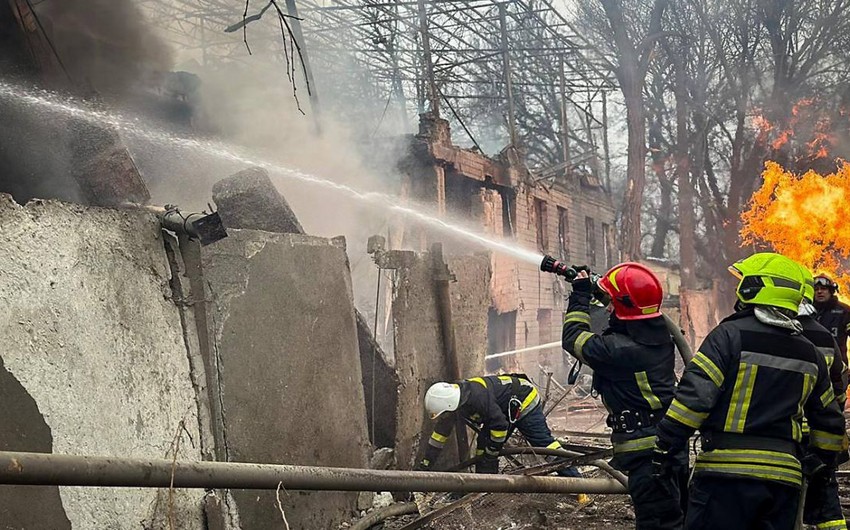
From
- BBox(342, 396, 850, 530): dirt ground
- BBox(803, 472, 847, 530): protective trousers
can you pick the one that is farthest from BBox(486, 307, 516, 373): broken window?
BBox(803, 472, 847, 530): protective trousers

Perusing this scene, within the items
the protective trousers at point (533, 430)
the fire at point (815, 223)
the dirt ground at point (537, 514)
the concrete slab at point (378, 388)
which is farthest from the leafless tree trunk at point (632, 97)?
the concrete slab at point (378, 388)

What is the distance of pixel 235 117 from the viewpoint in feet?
37.1

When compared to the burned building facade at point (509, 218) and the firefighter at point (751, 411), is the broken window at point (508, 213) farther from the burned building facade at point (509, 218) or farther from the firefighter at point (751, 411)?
the firefighter at point (751, 411)

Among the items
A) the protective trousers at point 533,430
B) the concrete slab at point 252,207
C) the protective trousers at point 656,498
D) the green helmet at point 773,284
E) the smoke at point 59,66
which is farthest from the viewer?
the protective trousers at point 533,430

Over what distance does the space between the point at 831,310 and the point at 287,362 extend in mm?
4909

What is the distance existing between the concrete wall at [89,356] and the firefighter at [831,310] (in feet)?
17.9

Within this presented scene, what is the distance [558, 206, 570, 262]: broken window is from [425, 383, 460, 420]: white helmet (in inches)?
602

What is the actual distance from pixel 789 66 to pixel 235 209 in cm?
1997

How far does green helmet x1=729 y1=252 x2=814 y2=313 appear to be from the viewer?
3439mm

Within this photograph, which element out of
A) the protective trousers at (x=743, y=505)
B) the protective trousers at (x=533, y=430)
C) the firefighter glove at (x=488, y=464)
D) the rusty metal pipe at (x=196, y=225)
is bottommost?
the firefighter glove at (x=488, y=464)

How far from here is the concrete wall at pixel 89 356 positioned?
3010mm

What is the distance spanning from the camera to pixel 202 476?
1.97 meters

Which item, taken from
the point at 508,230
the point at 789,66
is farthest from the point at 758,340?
the point at 789,66

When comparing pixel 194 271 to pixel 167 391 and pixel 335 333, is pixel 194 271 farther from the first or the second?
pixel 335 333
